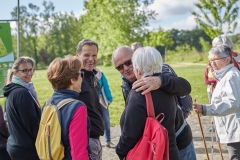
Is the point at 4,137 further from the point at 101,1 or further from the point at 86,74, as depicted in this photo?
the point at 101,1

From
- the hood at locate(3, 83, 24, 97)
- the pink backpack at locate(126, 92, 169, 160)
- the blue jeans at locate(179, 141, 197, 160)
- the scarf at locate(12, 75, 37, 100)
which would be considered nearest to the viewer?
the pink backpack at locate(126, 92, 169, 160)

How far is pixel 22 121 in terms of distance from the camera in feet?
9.53

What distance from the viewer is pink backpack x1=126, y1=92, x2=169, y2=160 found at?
214 cm

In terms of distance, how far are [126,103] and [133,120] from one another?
0.27 m

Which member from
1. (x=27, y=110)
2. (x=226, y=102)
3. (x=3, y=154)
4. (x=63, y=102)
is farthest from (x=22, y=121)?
(x=226, y=102)

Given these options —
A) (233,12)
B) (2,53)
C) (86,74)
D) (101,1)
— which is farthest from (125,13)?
(86,74)

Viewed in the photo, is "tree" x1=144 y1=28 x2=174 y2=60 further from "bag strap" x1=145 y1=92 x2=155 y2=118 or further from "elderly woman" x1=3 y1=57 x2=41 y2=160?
"bag strap" x1=145 y1=92 x2=155 y2=118

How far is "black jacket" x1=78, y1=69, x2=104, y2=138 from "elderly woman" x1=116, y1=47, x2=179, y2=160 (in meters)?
0.70

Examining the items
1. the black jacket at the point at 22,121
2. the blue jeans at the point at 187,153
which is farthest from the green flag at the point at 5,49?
the blue jeans at the point at 187,153

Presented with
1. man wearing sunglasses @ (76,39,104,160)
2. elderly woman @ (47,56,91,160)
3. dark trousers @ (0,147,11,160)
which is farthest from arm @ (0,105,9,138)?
elderly woman @ (47,56,91,160)

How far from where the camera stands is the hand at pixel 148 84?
214 cm

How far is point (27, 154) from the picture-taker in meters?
2.94

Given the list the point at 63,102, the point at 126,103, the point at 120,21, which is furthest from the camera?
the point at 120,21

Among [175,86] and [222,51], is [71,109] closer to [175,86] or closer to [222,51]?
[175,86]
